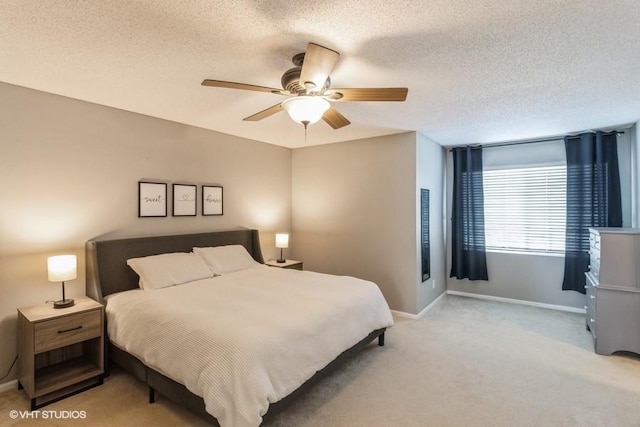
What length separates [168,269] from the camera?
3312 millimetres

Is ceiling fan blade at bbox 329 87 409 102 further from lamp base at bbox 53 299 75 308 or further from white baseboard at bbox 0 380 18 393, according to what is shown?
white baseboard at bbox 0 380 18 393

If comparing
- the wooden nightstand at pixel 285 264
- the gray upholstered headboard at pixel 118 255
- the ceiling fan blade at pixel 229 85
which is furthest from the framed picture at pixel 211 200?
the ceiling fan blade at pixel 229 85

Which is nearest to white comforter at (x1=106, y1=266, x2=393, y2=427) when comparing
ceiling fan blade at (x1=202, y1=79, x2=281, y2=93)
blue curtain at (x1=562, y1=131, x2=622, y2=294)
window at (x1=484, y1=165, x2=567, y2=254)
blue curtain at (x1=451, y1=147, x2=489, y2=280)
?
ceiling fan blade at (x1=202, y1=79, x2=281, y2=93)

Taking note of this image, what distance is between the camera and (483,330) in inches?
154

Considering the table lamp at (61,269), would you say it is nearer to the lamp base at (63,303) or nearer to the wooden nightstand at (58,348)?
the lamp base at (63,303)

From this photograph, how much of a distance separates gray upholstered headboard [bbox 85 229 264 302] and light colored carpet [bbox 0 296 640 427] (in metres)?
0.81

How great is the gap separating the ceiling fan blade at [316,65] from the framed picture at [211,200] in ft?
8.42

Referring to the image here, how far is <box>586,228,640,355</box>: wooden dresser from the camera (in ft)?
10.2

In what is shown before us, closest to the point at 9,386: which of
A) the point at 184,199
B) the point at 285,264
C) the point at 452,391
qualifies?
the point at 184,199

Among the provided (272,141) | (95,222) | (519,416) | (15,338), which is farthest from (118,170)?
(519,416)

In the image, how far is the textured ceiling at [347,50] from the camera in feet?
5.54

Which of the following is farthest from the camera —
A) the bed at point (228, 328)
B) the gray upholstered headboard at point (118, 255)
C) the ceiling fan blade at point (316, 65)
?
the gray upholstered headboard at point (118, 255)

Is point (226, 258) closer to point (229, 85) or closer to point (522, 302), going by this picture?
point (229, 85)

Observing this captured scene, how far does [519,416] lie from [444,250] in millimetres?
3342
